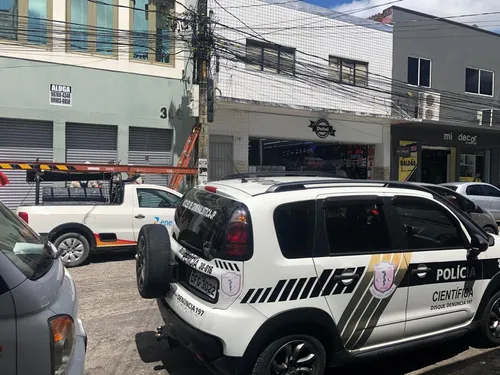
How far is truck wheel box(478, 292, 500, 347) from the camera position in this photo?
Answer: 435 cm

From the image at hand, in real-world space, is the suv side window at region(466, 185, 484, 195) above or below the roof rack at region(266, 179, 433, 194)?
below

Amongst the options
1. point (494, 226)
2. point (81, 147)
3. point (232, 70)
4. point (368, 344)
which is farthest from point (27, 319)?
point (232, 70)

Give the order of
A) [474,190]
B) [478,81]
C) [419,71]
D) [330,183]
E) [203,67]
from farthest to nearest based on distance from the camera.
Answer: [478,81]
[419,71]
[474,190]
[203,67]
[330,183]

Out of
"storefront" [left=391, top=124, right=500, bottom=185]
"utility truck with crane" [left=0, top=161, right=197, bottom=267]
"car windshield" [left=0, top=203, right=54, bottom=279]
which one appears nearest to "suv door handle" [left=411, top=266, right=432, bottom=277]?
"car windshield" [left=0, top=203, right=54, bottom=279]

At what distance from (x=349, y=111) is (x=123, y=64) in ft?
27.4

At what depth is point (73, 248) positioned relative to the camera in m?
8.22

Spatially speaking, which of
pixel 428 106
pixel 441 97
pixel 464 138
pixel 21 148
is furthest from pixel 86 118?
pixel 464 138

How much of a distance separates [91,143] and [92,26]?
3.68 metres

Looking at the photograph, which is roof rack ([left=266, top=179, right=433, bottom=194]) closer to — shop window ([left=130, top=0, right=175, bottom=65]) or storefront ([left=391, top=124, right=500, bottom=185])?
shop window ([left=130, top=0, right=175, bottom=65])

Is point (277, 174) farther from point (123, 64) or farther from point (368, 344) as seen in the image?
point (123, 64)

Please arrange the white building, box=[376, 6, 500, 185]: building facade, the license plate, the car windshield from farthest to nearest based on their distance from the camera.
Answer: box=[376, 6, 500, 185]: building facade
the white building
the license plate
the car windshield

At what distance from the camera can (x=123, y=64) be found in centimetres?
1432

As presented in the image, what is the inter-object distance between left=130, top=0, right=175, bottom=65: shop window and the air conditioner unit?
10.7 m

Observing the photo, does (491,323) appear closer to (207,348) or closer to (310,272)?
(310,272)
